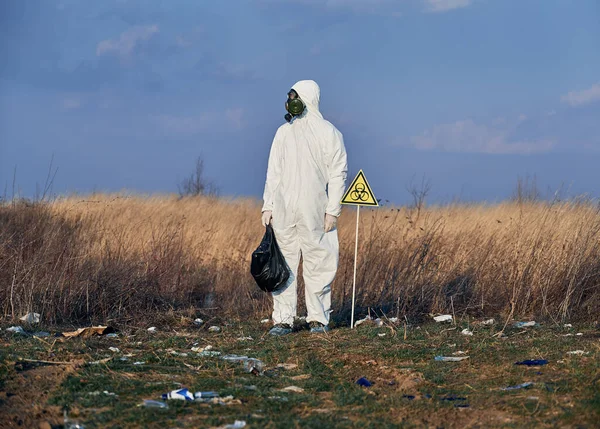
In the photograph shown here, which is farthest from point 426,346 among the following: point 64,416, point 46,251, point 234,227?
point 234,227

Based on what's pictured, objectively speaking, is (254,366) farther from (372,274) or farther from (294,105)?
(372,274)

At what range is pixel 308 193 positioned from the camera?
9.59m

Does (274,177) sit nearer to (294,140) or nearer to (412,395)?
(294,140)

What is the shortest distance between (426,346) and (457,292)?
3774mm

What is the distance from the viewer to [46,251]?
472 inches

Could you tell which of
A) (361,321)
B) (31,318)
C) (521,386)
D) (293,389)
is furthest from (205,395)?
(31,318)

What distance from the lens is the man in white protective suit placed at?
9.62 meters

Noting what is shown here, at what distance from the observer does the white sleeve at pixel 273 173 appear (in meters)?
9.83

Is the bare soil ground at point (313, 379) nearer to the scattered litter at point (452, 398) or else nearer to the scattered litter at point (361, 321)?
the scattered litter at point (452, 398)

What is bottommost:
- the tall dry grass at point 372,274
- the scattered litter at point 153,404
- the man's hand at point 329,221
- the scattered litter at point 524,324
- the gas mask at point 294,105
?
the scattered litter at point 153,404

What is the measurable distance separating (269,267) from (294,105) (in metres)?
1.87

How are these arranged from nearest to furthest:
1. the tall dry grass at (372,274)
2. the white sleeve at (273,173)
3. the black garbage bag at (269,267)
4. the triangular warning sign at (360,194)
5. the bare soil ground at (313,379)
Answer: the bare soil ground at (313,379), the black garbage bag at (269,267), the white sleeve at (273,173), the triangular warning sign at (360,194), the tall dry grass at (372,274)

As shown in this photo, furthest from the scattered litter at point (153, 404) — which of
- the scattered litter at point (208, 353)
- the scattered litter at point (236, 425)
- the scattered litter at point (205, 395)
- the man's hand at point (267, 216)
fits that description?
the man's hand at point (267, 216)

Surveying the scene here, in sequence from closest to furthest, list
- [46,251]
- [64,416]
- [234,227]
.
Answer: [64,416] < [46,251] < [234,227]
